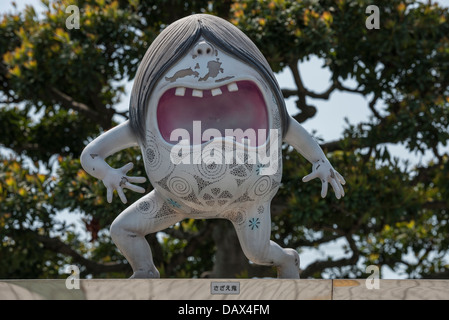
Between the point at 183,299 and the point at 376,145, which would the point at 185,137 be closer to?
the point at 183,299

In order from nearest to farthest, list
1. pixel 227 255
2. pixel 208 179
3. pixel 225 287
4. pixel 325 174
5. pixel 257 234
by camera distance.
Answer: pixel 225 287
pixel 208 179
pixel 257 234
pixel 325 174
pixel 227 255

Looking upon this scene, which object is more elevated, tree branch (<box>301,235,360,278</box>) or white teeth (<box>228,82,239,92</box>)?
white teeth (<box>228,82,239,92</box>)

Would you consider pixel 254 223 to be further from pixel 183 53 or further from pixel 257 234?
pixel 183 53

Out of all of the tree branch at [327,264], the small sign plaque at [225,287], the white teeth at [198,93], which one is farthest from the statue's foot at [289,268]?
the tree branch at [327,264]

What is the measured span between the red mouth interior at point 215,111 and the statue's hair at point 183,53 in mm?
111

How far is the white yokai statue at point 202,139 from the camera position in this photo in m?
3.51

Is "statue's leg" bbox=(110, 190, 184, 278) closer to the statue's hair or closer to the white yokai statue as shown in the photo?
the white yokai statue

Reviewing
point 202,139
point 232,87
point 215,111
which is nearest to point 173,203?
point 202,139

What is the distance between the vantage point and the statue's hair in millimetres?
3631

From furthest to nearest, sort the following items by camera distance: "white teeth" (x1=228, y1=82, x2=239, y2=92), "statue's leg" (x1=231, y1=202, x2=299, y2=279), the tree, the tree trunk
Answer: the tree trunk
the tree
"statue's leg" (x1=231, y1=202, x2=299, y2=279)
"white teeth" (x1=228, y1=82, x2=239, y2=92)

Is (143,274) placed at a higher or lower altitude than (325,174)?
lower

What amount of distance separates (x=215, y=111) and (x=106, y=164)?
65 centimetres

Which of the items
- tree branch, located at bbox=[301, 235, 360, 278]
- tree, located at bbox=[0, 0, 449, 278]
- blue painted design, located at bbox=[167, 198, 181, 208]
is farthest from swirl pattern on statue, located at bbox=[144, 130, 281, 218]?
tree branch, located at bbox=[301, 235, 360, 278]

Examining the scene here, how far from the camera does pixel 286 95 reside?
6809 millimetres
